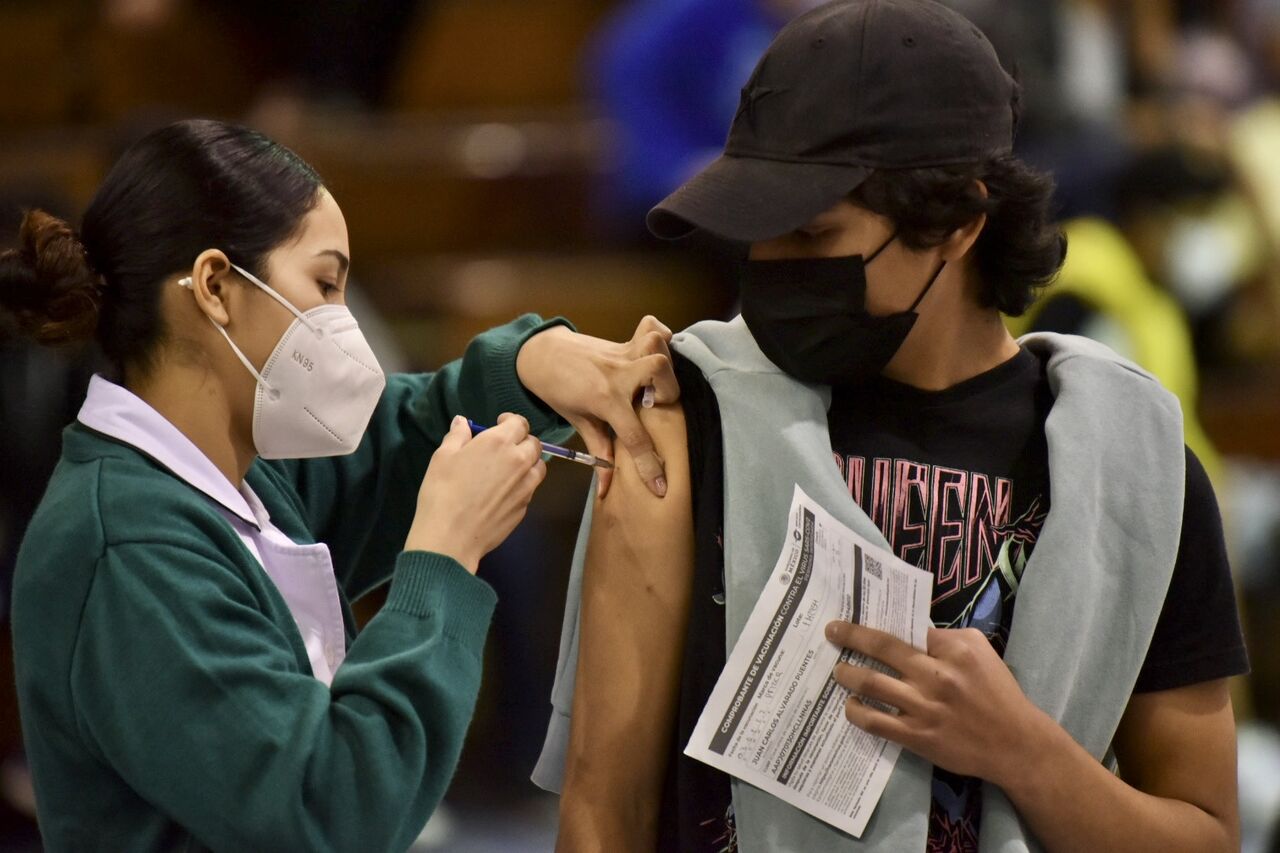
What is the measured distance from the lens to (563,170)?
413 centimetres

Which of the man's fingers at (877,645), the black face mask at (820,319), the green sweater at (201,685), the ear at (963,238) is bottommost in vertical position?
the green sweater at (201,685)

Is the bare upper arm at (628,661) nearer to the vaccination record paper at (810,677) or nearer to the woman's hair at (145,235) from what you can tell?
the vaccination record paper at (810,677)

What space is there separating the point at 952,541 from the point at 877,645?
137 mm

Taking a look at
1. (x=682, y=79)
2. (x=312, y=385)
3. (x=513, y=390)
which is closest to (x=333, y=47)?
(x=682, y=79)

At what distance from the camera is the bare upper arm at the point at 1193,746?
145 cm

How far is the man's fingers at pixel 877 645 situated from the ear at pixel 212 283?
640 mm

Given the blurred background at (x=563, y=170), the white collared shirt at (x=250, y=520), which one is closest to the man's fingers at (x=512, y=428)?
the white collared shirt at (x=250, y=520)

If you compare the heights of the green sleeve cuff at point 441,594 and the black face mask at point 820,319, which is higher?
the black face mask at point 820,319

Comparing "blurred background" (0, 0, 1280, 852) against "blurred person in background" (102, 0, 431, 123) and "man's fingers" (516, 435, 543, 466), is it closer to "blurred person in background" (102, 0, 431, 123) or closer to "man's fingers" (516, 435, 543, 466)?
"blurred person in background" (102, 0, 431, 123)

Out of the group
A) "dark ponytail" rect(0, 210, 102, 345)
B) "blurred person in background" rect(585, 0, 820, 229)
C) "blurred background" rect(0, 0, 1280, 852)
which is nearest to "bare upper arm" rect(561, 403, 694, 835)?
"dark ponytail" rect(0, 210, 102, 345)

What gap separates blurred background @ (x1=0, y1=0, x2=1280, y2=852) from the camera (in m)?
3.26

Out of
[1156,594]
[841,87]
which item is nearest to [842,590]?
[1156,594]

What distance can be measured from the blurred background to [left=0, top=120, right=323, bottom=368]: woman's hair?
3.94 feet

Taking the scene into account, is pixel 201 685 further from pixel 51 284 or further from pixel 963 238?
pixel 963 238
